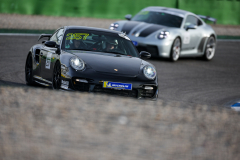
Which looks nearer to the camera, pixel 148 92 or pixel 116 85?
pixel 116 85

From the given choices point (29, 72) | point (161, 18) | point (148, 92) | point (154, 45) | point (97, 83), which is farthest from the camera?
point (161, 18)

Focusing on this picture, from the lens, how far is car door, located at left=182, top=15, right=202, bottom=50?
14398mm

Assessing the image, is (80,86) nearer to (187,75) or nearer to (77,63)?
(77,63)

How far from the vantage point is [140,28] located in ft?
44.7

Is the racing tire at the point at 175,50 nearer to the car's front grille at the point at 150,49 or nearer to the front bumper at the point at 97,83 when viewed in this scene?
the car's front grille at the point at 150,49

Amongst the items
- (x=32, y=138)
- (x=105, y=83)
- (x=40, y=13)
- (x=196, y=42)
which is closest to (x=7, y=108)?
(x=32, y=138)

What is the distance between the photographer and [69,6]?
23109 millimetres

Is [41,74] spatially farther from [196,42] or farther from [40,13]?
[40,13]

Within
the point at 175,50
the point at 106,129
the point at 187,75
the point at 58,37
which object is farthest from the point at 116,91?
the point at 175,50

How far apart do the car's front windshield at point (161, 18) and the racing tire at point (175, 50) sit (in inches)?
24.4

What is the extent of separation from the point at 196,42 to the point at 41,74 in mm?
Result: 7600

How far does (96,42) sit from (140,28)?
5.34 meters

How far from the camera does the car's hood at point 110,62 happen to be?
24.1 ft

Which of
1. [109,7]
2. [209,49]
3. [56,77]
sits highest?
[56,77]
